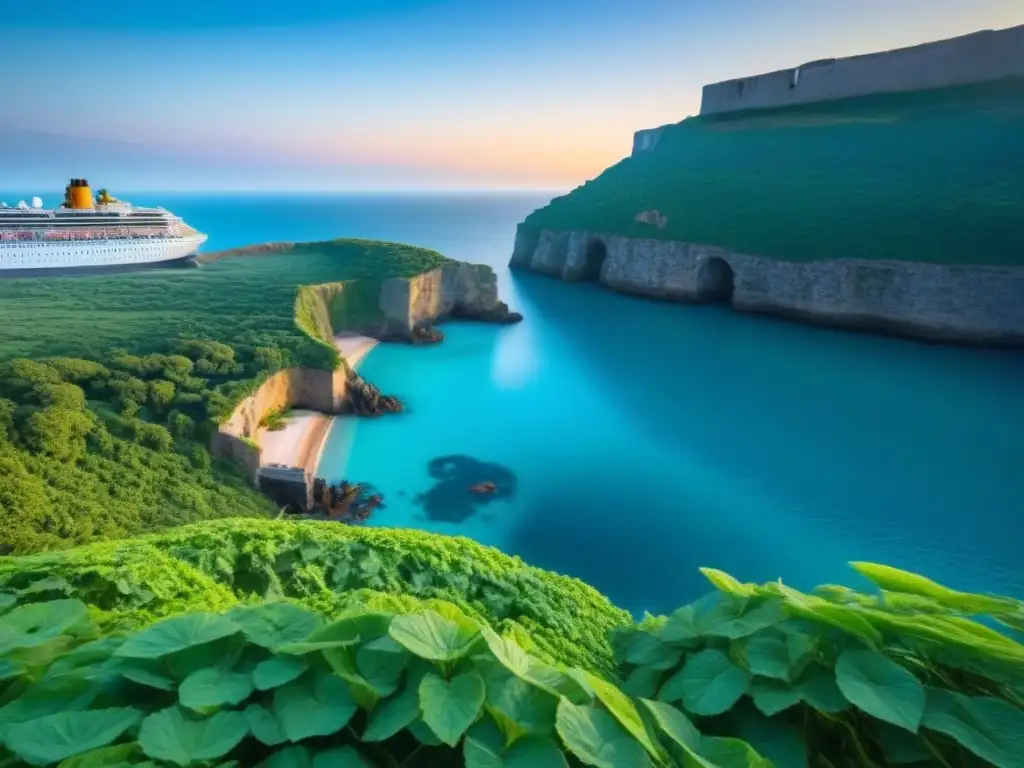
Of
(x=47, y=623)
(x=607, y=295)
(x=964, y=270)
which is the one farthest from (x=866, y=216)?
(x=47, y=623)

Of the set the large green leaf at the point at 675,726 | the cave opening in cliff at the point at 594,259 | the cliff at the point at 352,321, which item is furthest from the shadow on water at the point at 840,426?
the cave opening in cliff at the point at 594,259

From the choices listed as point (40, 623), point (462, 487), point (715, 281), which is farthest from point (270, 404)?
point (715, 281)

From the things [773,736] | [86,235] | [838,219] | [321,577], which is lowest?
[321,577]

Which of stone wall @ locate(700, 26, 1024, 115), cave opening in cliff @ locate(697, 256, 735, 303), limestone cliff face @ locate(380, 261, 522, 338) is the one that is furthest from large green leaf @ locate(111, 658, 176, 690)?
stone wall @ locate(700, 26, 1024, 115)

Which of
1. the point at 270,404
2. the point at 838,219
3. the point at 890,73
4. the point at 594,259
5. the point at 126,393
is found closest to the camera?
the point at 126,393

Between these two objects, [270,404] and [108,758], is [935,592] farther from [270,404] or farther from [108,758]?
[270,404]

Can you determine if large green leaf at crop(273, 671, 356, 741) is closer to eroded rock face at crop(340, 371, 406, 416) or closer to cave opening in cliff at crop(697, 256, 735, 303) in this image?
eroded rock face at crop(340, 371, 406, 416)

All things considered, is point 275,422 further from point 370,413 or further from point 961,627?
point 961,627
